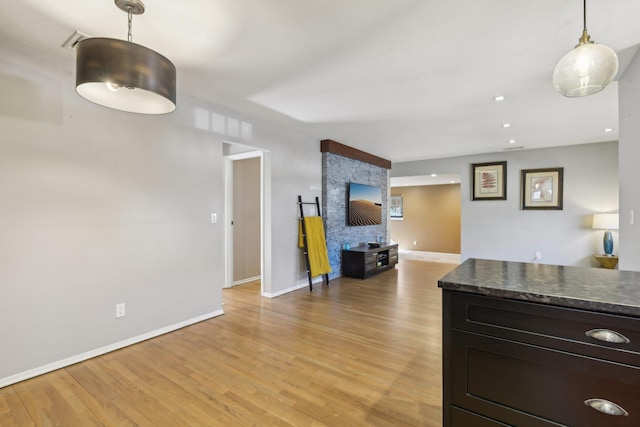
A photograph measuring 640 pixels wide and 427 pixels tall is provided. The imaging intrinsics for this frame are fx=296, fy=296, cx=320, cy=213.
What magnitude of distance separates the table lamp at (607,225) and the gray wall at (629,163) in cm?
337

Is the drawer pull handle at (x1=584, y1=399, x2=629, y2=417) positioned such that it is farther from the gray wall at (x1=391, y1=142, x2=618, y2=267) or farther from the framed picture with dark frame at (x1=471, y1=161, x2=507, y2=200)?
the framed picture with dark frame at (x1=471, y1=161, x2=507, y2=200)

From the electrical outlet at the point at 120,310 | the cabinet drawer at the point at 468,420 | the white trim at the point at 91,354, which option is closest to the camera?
the cabinet drawer at the point at 468,420

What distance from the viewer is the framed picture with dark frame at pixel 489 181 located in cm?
629

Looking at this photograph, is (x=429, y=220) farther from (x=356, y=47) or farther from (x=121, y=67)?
(x=121, y=67)

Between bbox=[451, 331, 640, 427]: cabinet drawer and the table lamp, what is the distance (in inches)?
217

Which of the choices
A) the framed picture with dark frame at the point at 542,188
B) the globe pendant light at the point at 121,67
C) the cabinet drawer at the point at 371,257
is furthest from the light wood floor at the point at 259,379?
the framed picture with dark frame at the point at 542,188

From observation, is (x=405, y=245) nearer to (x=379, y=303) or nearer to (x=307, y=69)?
(x=379, y=303)

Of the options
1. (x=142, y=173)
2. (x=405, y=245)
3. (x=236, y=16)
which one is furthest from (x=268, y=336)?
(x=405, y=245)

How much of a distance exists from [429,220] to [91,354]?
30.9 feet

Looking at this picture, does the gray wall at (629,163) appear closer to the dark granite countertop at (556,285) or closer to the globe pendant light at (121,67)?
the dark granite countertop at (556,285)

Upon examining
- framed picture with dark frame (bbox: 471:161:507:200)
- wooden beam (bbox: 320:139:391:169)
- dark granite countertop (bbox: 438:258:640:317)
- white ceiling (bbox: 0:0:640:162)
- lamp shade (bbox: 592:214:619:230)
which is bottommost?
dark granite countertop (bbox: 438:258:640:317)

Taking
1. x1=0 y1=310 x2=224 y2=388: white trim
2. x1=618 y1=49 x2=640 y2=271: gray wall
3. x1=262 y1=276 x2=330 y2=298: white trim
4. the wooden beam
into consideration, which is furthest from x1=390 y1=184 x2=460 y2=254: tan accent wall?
x1=0 y1=310 x2=224 y2=388: white trim

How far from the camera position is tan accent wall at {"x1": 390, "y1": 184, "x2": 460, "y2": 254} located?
958cm

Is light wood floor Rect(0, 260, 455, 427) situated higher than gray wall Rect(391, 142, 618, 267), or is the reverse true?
gray wall Rect(391, 142, 618, 267)
